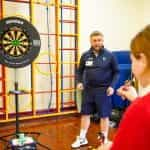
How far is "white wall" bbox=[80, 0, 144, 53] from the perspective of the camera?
500cm

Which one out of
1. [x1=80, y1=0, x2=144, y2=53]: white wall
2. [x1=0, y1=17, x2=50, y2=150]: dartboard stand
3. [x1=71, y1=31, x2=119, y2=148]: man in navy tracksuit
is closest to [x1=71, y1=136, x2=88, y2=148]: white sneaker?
[x1=71, y1=31, x2=119, y2=148]: man in navy tracksuit

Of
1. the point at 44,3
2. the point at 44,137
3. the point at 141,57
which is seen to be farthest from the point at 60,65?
the point at 141,57

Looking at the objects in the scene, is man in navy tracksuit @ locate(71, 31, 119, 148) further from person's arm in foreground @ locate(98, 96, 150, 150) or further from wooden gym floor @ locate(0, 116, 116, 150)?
person's arm in foreground @ locate(98, 96, 150, 150)

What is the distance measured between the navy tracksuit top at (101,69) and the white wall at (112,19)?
1547 millimetres

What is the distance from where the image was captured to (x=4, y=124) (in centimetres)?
425

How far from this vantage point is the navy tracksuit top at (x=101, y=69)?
343 cm

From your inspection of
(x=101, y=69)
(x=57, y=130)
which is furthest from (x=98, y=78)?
(x=57, y=130)

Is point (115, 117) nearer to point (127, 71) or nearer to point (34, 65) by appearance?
point (127, 71)

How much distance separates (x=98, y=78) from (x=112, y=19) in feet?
7.44

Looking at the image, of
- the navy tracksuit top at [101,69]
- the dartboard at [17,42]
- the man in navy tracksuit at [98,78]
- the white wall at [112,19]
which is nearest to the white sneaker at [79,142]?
the man in navy tracksuit at [98,78]

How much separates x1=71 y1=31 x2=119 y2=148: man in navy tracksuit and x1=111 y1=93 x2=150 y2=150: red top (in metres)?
2.48

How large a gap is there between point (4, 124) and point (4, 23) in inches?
68.2

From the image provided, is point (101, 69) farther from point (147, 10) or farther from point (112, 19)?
point (147, 10)

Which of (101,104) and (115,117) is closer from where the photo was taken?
(101,104)
